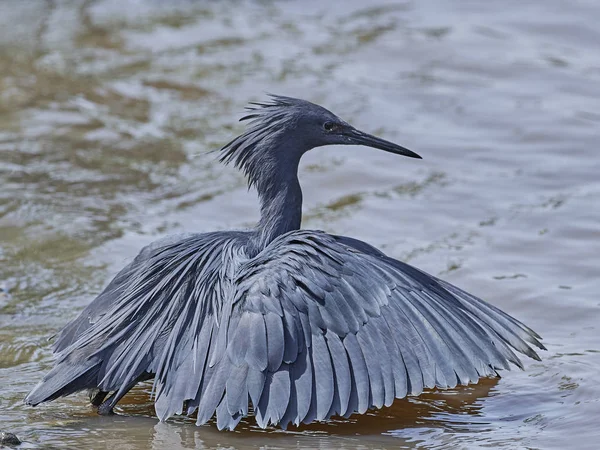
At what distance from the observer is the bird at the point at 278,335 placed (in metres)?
5.01

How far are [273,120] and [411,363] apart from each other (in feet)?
5.87

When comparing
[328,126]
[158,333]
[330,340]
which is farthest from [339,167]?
[330,340]

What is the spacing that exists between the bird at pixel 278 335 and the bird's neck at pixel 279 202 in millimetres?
236

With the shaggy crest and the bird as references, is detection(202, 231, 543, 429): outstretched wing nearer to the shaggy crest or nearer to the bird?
the bird

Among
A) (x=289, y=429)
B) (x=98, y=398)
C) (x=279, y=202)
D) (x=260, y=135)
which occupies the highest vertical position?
(x=260, y=135)

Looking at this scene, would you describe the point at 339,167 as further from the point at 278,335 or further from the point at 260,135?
the point at 278,335

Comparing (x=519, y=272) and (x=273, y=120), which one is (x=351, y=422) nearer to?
(x=273, y=120)

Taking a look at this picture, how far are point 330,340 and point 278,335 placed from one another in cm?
27

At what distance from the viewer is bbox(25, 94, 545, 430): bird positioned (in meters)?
5.01

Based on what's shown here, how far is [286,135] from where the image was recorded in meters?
6.11

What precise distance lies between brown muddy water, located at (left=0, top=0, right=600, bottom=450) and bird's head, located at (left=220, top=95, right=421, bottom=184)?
1.48 meters

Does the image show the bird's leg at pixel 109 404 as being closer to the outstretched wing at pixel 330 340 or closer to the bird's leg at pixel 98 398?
the bird's leg at pixel 98 398

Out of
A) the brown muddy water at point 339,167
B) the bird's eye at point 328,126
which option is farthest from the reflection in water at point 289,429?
the bird's eye at point 328,126

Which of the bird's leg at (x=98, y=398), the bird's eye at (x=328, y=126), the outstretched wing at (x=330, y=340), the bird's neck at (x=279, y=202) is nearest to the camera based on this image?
the outstretched wing at (x=330, y=340)
